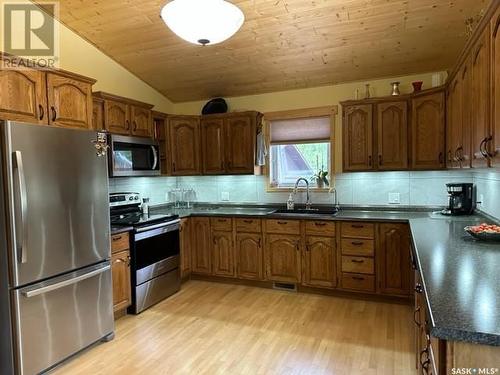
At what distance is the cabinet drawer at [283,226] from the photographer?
3.81 m

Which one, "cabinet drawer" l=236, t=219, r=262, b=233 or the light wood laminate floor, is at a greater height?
"cabinet drawer" l=236, t=219, r=262, b=233

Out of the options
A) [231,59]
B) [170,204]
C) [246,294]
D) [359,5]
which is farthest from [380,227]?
[170,204]

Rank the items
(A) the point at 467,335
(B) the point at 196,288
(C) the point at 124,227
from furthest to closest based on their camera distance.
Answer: (B) the point at 196,288, (C) the point at 124,227, (A) the point at 467,335

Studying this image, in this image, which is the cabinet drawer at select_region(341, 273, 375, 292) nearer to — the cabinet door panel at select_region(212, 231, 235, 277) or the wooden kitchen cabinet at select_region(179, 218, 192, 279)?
the cabinet door panel at select_region(212, 231, 235, 277)

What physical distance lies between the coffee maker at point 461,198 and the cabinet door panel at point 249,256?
2.05m

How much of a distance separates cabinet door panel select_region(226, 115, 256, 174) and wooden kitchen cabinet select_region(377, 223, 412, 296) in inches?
69.6

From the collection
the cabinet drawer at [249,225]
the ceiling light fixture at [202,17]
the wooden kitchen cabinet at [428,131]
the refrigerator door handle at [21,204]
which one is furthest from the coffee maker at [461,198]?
the refrigerator door handle at [21,204]

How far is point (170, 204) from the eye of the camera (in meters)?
4.93

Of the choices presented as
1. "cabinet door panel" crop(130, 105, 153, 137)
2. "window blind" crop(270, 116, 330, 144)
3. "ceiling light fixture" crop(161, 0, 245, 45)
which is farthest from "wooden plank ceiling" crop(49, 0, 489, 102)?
"ceiling light fixture" crop(161, 0, 245, 45)

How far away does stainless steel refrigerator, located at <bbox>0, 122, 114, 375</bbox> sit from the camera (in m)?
2.15

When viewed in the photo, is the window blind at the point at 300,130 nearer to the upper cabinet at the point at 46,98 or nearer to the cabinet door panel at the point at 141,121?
the cabinet door panel at the point at 141,121

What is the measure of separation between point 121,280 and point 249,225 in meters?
1.54

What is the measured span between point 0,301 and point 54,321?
375mm

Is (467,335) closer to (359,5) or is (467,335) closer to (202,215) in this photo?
(359,5)
